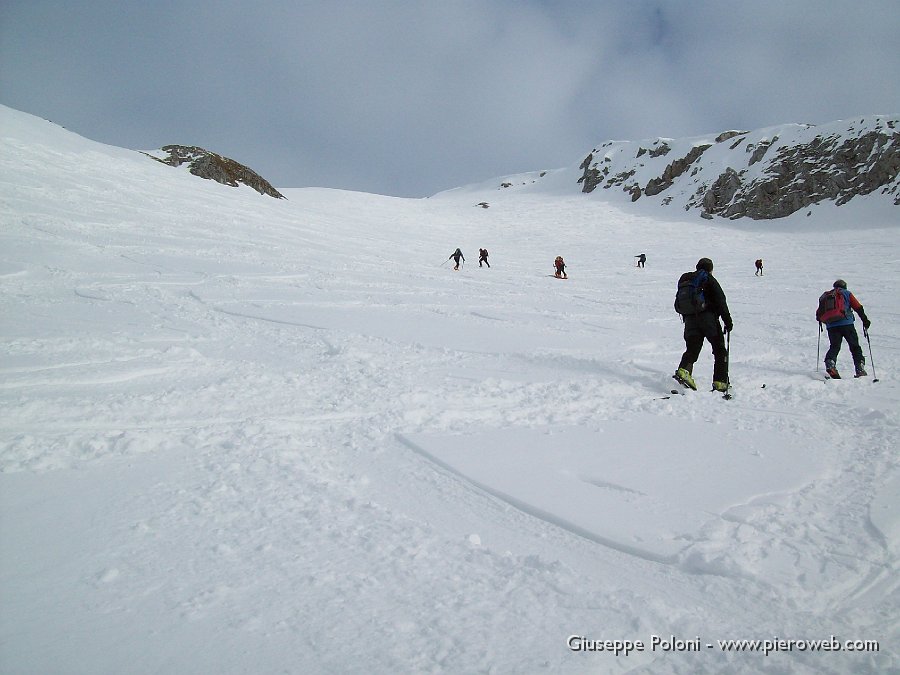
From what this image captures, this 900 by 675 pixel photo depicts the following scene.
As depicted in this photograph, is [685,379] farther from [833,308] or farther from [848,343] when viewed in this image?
[833,308]

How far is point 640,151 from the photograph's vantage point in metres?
79.8

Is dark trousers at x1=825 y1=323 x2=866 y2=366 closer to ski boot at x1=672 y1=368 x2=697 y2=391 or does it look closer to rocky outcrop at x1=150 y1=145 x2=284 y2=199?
ski boot at x1=672 y1=368 x2=697 y2=391

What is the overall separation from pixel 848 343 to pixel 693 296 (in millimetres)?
2899

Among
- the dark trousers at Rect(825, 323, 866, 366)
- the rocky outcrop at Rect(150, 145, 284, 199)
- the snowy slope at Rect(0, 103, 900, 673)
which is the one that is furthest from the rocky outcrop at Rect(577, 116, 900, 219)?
the snowy slope at Rect(0, 103, 900, 673)

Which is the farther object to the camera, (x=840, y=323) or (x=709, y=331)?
(x=840, y=323)

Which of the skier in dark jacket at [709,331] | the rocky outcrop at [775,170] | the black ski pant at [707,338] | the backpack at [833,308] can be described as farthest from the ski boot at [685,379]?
the rocky outcrop at [775,170]

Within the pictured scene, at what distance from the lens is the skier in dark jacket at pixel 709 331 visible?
5.48 meters

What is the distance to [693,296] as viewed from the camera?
5746 mm

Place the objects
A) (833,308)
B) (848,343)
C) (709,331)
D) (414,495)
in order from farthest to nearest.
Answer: (833,308), (848,343), (709,331), (414,495)

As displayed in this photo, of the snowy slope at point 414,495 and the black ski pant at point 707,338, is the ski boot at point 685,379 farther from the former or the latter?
the snowy slope at point 414,495

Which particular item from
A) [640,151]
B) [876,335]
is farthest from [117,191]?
[640,151]

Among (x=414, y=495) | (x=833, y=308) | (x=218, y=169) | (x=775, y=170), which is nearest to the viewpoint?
(x=414, y=495)

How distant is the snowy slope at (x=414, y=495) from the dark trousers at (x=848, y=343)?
40cm

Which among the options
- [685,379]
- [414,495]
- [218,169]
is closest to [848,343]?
[685,379]
